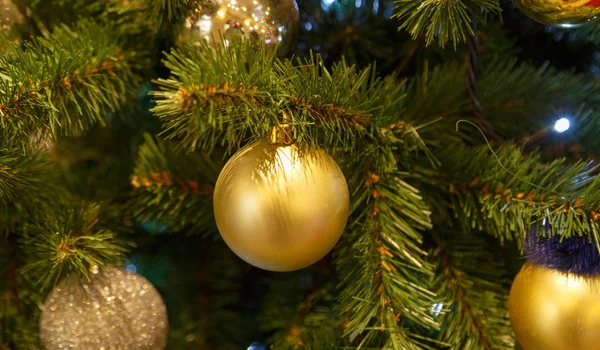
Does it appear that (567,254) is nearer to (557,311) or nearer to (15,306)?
(557,311)

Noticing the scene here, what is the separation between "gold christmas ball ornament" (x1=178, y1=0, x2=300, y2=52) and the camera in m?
0.48

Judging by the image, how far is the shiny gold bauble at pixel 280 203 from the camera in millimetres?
378

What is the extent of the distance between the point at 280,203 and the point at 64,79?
0.20 m

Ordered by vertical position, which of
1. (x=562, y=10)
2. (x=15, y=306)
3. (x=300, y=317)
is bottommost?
(x=15, y=306)

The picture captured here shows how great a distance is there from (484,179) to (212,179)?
25 centimetres

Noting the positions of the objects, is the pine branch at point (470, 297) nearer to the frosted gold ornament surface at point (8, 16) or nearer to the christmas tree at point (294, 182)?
the christmas tree at point (294, 182)

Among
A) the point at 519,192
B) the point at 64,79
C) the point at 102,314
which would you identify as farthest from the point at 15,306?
the point at 519,192

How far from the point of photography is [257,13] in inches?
19.0

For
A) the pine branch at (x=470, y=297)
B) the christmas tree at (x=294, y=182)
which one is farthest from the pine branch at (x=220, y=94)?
the pine branch at (x=470, y=297)

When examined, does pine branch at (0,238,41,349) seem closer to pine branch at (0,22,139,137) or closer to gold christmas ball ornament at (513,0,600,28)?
pine branch at (0,22,139,137)

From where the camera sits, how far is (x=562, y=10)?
382 millimetres

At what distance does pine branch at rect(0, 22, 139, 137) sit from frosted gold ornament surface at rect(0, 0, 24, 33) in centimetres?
4

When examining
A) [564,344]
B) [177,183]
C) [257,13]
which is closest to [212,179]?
[177,183]

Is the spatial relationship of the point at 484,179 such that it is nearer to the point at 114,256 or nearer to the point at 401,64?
the point at 401,64
